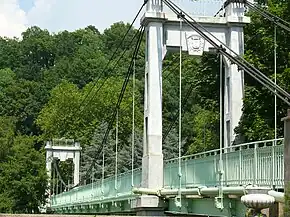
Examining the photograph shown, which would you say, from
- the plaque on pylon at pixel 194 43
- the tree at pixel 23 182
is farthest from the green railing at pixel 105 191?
the plaque on pylon at pixel 194 43

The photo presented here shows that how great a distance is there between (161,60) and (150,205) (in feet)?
13.4

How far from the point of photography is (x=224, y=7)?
24.5 metres

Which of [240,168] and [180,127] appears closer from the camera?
[240,168]

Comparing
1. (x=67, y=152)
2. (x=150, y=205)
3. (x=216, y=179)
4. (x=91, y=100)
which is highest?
(x=91, y=100)

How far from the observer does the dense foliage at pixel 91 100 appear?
26.0 meters

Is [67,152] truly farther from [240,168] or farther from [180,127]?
[240,168]

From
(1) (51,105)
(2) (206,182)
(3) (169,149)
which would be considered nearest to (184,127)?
(3) (169,149)

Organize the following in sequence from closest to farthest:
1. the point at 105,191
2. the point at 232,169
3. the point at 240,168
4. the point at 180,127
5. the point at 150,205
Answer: the point at 240,168, the point at 232,169, the point at 150,205, the point at 180,127, the point at 105,191

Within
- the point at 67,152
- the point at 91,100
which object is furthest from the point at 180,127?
the point at 91,100

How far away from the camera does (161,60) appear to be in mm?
22672

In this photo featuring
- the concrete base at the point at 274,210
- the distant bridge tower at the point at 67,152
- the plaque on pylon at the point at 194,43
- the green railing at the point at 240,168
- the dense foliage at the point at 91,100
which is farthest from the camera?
the distant bridge tower at the point at 67,152

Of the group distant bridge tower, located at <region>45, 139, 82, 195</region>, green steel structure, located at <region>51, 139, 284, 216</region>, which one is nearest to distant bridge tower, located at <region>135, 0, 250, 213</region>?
green steel structure, located at <region>51, 139, 284, 216</region>

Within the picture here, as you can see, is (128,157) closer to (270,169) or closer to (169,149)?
(169,149)

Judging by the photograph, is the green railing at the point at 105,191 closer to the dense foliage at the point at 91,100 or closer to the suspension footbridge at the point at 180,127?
the suspension footbridge at the point at 180,127
